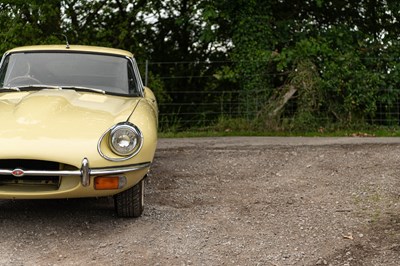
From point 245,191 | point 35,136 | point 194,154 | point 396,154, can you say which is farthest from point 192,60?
point 35,136

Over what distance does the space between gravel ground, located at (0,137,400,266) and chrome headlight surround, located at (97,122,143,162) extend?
0.63 m

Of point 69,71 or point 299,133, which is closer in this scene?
point 69,71

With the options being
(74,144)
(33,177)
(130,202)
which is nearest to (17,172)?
(33,177)

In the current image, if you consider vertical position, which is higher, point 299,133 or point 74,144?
point 74,144

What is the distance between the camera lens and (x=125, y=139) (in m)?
4.53

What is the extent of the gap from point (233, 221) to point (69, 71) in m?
2.27

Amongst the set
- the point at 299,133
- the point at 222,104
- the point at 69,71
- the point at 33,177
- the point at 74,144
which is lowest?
the point at 299,133

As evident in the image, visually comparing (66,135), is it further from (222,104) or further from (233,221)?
(222,104)

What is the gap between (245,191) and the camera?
6133mm

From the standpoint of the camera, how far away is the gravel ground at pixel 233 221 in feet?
13.5

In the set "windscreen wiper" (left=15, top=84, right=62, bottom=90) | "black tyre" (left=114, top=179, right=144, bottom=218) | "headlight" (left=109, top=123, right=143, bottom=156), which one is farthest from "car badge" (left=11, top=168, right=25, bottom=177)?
"windscreen wiper" (left=15, top=84, right=62, bottom=90)

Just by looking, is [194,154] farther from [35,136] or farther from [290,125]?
[35,136]

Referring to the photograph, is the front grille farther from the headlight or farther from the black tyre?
the black tyre

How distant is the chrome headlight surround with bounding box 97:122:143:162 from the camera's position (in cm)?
446
